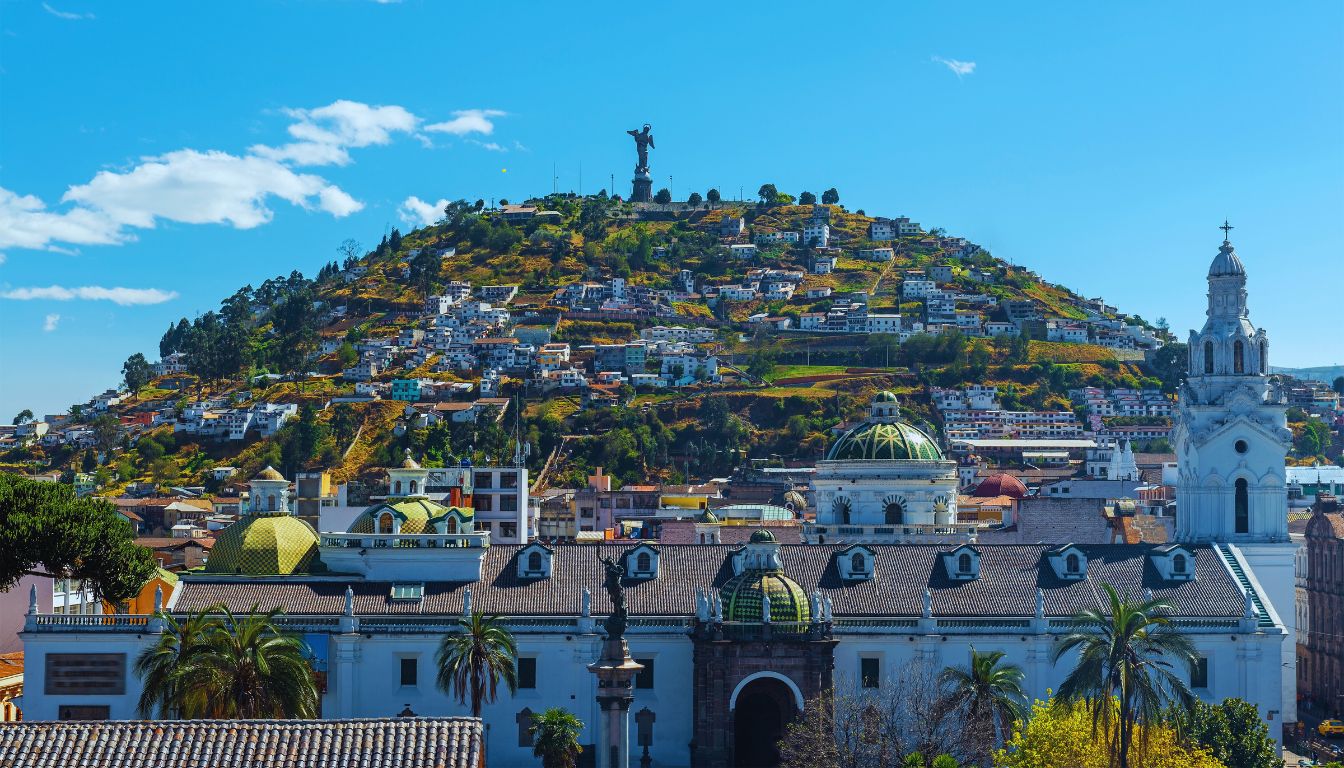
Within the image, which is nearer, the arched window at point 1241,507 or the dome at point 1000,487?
the arched window at point 1241,507

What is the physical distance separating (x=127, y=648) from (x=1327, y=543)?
225 feet

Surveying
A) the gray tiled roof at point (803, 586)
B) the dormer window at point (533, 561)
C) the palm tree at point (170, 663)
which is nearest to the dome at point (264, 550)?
the gray tiled roof at point (803, 586)

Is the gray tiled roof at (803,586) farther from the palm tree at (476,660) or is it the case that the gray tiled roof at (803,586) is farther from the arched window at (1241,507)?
the arched window at (1241,507)

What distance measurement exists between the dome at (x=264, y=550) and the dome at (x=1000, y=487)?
9150 cm

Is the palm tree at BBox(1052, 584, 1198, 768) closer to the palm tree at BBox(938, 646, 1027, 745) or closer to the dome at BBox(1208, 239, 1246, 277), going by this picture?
the palm tree at BBox(938, 646, 1027, 745)

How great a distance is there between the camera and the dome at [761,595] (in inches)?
2415

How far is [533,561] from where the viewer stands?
65.5 m

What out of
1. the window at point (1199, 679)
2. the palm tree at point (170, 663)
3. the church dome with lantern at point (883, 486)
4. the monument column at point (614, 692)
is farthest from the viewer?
the church dome with lantern at point (883, 486)

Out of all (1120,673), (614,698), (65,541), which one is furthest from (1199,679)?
(65,541)

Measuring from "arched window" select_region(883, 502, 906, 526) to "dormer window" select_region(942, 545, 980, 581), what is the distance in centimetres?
1644

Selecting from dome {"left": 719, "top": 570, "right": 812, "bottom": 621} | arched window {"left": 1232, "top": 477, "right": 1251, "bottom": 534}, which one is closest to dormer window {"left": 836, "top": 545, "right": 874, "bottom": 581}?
dome {"left": 719, "top": 570, "right": 812, "bottom": 621}

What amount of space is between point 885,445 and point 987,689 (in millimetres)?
27127

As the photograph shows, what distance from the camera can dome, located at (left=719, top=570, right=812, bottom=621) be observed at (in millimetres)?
61344

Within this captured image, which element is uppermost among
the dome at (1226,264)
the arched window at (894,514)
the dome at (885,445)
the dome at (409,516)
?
the dome at (1226,264)
